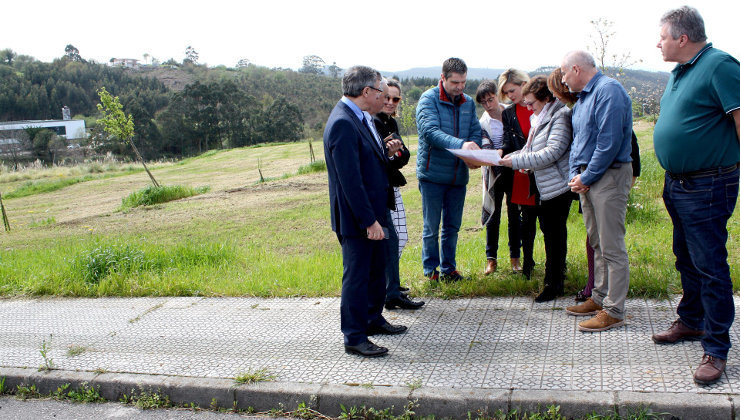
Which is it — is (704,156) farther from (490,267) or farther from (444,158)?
(490,267)

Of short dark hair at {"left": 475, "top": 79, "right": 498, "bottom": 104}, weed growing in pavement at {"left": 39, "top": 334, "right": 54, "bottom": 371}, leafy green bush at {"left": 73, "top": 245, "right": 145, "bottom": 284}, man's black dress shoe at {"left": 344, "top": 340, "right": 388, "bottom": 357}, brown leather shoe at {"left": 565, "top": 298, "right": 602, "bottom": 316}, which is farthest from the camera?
leafy green bush at {"left": 73, "top": 245, "right": 145, "bottom": 284}

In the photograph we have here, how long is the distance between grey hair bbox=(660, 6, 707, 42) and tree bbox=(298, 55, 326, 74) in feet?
451

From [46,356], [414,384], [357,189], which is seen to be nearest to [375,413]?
[414,384]

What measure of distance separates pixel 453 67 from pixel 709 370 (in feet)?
11.0

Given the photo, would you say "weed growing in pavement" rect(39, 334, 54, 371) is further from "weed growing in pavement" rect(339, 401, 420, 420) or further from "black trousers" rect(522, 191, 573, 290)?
"black trousers" rect(522, 191, 573, 290)

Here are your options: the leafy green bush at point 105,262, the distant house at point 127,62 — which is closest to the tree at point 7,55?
the distant house at point 127,62

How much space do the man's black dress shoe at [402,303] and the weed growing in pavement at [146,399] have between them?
2.09 metres

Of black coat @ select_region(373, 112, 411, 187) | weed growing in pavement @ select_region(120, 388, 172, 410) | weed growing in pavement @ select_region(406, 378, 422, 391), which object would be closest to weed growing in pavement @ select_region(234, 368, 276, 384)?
weed growing in pavement @ select_region(120, 388, 172, 410)

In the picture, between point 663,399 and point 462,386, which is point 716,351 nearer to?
point 663,399

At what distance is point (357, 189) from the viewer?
4.10 m

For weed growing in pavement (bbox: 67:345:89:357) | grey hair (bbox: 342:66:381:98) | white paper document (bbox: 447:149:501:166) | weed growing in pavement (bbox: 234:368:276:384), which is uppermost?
grey hair (bbox: 342:66:381:98)

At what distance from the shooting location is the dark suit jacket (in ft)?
13.4

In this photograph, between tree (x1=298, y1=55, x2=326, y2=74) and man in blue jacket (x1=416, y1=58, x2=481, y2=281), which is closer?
man in blue jacket (x1=416, y1=58, x2=481, y2=281)

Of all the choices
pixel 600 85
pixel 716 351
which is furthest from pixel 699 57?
pixel 716 351
